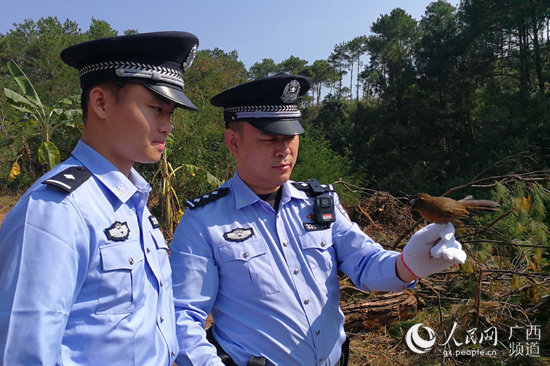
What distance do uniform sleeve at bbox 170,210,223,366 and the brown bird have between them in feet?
3.43

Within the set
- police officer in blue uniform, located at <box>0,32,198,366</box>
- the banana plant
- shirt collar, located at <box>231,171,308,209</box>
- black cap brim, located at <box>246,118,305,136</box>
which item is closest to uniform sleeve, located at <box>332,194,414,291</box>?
shirt collar, located at <box>231,171,308,209</box>

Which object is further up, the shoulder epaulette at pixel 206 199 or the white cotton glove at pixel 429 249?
the shoulder epaulette at pixel 206 199

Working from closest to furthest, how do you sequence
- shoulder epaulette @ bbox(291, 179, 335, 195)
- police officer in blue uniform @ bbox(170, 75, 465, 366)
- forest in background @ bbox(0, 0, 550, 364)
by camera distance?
police officer in blue uniform @ bbox(170, 75, 465, 366) → shoulder epaulette @ bbox(291, 179, 335, 195) → forest in background @ bbox(0, 0, 550, 364)

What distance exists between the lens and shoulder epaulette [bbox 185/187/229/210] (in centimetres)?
Result: 209

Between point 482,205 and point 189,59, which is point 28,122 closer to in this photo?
point 189,59

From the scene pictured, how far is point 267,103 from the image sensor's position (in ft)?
6.97

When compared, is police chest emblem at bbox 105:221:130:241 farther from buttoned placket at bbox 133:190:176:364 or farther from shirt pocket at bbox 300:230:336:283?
shirt pocket at bbox 300:230:336:283

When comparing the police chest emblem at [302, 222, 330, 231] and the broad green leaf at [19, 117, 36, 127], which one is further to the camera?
the broad green leaf at [19, 117, 36, 127]

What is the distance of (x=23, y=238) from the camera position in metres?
1.07

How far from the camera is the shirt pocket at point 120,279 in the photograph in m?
1.22

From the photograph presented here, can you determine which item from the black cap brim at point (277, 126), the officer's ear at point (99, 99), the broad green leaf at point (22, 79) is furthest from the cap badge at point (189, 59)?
the broad green leaf at point (22, 79)

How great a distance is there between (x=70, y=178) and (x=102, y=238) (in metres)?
0.22

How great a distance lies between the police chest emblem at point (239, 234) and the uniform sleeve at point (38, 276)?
858 millimetres

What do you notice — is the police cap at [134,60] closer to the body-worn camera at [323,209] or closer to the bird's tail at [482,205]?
the body-worn camera at [323,209]
